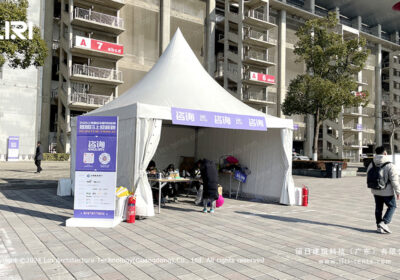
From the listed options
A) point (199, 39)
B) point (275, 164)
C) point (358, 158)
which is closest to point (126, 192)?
point (275, 164)

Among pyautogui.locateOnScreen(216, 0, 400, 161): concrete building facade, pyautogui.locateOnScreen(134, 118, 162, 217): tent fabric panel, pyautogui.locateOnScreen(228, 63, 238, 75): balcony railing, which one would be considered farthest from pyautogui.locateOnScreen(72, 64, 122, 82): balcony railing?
pyautogui.locateOnScreen(134, 118, 162, 217): tent fabric panel

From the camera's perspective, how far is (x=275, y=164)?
10.9 m

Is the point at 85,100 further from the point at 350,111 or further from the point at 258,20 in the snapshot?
the point at 350,111

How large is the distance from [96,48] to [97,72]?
2375 mm

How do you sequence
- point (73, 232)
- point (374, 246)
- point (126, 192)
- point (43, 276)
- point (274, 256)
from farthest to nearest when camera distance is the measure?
point (126, 192), point (73, 232), point (374, 246), point (274, 256), point (43, 276)

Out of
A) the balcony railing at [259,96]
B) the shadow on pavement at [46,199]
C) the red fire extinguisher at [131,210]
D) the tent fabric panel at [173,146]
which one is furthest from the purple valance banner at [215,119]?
the balcony railing at [259,96]

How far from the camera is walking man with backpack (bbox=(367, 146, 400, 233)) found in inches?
265

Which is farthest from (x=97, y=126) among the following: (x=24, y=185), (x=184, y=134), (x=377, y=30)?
(x=377, y=30)

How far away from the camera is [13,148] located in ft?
90.8

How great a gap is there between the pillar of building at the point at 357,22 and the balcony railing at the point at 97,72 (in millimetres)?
42604

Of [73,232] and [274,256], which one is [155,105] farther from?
[274,256]

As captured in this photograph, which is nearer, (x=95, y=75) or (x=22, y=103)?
(x=22, y=103)

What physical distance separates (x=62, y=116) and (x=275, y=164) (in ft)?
84.8

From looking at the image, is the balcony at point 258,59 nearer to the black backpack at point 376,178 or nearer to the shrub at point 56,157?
the shrub at point 56,157
